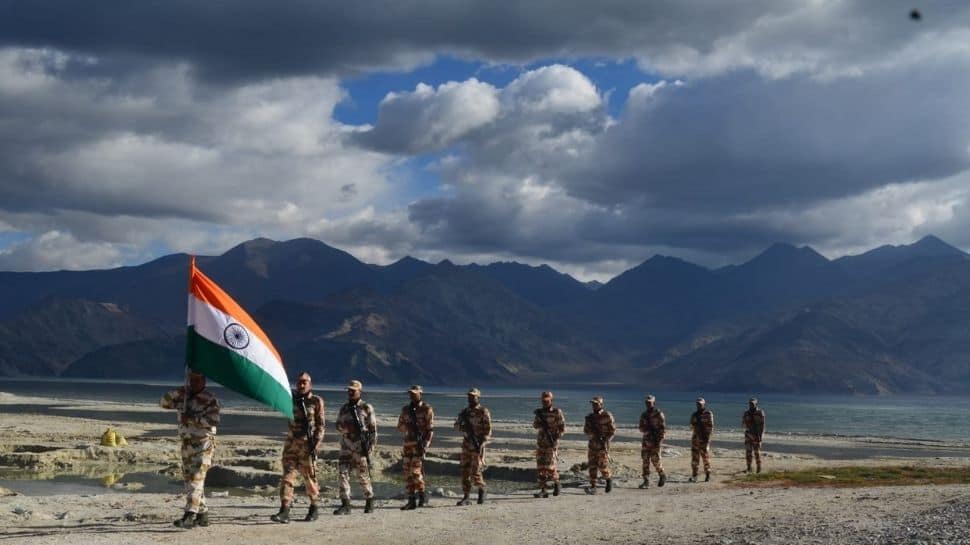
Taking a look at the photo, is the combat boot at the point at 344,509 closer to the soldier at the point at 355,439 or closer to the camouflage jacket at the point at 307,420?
the soldier at the point at 355,439

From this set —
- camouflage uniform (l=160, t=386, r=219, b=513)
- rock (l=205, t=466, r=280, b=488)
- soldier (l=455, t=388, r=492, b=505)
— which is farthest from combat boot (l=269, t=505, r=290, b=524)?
rock (l=205, t=466, r=280, b=488)

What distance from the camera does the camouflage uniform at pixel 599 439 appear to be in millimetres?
24312

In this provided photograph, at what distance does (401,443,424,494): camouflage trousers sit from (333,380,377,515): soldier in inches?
51.9

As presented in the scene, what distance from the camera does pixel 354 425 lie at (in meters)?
18.4

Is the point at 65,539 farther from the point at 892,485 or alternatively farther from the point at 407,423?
the point at 892,485

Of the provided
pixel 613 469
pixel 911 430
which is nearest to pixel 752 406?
pixel 613 469

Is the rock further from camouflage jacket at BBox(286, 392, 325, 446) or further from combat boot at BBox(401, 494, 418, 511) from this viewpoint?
camouflage jacket at BBox(286, 392, 325, 446)

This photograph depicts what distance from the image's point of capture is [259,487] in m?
27.1

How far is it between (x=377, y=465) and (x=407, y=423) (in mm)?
14518

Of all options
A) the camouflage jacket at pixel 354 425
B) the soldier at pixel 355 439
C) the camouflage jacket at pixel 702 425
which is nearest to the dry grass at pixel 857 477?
the camouflage jacket at pixel 702 425

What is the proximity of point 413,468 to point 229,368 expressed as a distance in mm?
5490

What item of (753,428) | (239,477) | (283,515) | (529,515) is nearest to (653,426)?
(753,428)

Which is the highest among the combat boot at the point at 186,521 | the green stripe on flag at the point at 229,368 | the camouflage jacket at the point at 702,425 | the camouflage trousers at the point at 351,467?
the green stripe on flag at the point at 229,368

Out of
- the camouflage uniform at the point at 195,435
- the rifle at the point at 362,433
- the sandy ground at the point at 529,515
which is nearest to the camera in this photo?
the sandy ground at the point at 529,515
